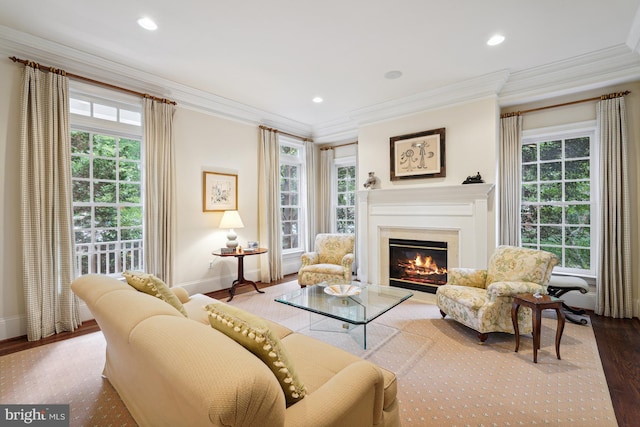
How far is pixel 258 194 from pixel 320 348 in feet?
12.6

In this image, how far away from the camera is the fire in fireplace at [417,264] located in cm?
430

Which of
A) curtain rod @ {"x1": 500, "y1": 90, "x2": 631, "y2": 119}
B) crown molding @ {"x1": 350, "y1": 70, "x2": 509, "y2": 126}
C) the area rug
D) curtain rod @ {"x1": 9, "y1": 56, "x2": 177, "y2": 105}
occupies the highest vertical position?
crown molding @ {"x1": 350, "y1": 70, "x2": 509, "y2": 126}

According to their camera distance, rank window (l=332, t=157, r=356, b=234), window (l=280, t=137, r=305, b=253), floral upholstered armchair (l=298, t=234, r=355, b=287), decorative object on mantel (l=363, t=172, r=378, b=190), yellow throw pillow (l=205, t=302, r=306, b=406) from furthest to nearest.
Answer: window (l=332, t=157, r=356, b=234) < window (l=280, t=137, r=305, b=253) < decorative object on mantel (l=363, t=172, r=378, b=190) < floral upholstered armchair (l=298, t=234, r=355, b=287) < yellow throw pillow (l=205, t=302, r=306, b=406)

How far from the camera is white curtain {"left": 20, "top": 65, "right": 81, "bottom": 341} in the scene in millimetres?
2924

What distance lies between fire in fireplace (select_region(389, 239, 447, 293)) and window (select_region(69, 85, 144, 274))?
364 centimetres

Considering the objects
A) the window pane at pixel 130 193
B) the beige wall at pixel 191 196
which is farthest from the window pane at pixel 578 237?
the window pane at pixel 130 193

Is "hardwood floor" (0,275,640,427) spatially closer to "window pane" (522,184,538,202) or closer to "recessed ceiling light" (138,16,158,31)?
"window pane" (522,184,538,202)

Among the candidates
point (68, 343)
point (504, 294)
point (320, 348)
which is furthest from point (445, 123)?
point (68, 343)

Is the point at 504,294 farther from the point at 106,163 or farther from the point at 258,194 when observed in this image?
the point at 106,163

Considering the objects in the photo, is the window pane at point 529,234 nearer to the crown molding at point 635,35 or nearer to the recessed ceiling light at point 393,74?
the crown molding at point 635,35

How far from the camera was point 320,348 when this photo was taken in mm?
1811

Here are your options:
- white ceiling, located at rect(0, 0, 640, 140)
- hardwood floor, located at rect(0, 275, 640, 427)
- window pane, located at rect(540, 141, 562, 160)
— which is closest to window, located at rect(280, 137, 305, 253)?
white ceiling, located at rect(0, 0, 640, 140)

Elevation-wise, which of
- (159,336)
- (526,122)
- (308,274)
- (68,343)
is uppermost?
(526,122)

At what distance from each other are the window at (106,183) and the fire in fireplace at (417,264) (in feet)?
11.9
